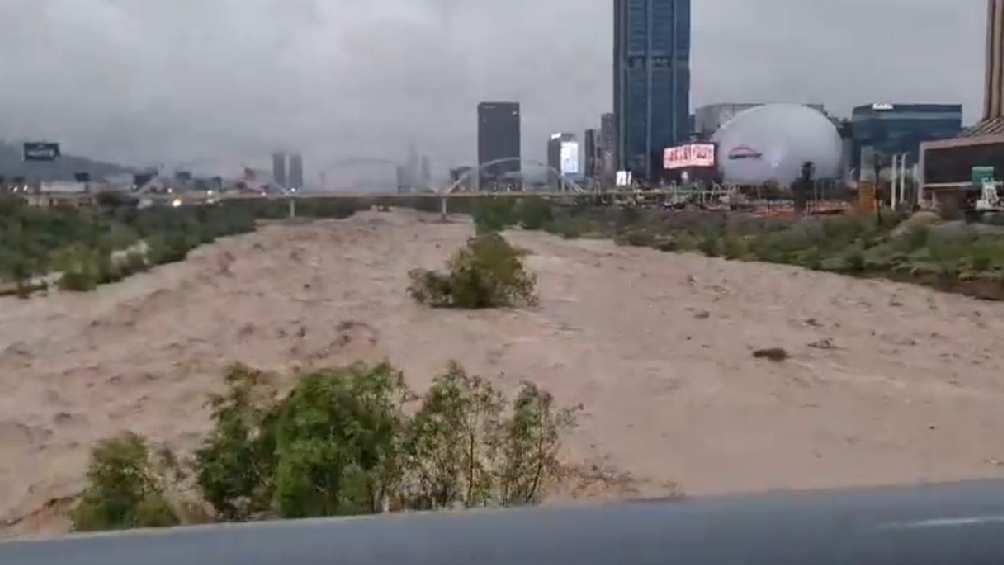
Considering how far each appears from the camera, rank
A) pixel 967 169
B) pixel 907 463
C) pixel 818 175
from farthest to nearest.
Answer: pixel 818 175 < pixel 967 169 < pixel 907 463

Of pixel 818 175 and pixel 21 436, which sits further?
pixel 818 175

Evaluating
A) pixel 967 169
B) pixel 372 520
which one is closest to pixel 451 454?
pixel 372 520

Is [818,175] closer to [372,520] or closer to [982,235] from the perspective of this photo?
[982,235]

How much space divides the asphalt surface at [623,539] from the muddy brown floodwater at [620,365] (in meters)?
0.57

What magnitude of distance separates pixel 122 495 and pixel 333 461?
3.43 ft

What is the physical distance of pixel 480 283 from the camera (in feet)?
62.7

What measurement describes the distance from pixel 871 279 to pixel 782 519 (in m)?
27.4

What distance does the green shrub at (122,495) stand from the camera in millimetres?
5012

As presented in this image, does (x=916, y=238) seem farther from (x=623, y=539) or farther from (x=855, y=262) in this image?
(x=623, y=539)

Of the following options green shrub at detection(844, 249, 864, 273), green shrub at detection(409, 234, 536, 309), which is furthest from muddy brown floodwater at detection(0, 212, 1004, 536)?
green shrub at detection(844, 249, 864, 273)

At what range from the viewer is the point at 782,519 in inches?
66.1

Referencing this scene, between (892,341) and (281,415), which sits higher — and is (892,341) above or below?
below

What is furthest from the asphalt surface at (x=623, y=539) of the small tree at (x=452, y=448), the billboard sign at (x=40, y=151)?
the billboard sign at (x=40, y=151)

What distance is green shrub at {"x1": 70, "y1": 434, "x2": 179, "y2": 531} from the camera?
16.4ft
